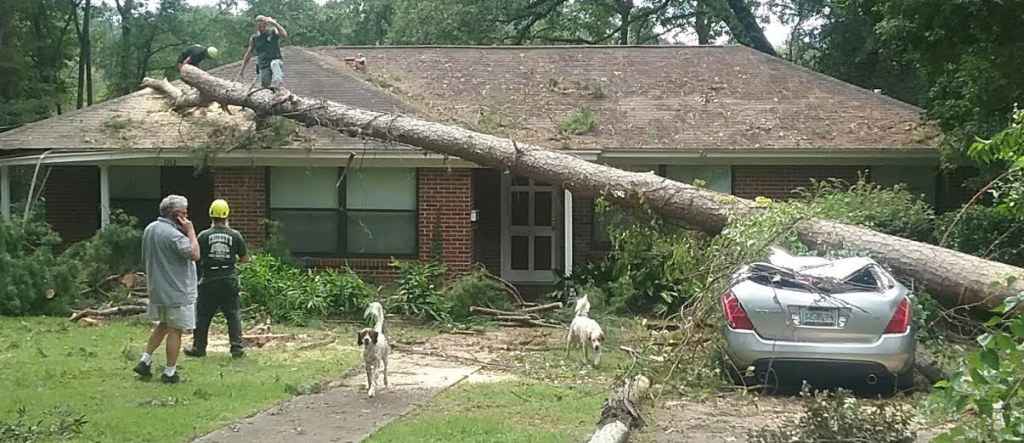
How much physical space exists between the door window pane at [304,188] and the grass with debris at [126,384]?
13.6ft

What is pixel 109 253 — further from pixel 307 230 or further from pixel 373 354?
pixel 373 354

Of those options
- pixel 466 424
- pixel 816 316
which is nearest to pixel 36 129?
pixel 466 424

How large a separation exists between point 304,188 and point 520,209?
11.9 ft

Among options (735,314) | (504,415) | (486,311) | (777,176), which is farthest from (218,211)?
(777,176)

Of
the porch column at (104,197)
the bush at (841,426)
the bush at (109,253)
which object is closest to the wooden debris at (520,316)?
the bush at (109,253)

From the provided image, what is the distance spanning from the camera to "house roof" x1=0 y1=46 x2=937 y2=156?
16.5 metres

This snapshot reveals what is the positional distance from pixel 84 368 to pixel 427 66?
1149cm

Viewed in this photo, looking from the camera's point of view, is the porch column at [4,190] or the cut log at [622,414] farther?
the porch column at [4,190]

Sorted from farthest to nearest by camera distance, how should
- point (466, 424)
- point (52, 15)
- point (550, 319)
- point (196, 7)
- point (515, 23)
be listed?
point (196, 7) → point (52, 15) → point (515, 23) → point (550, 319) → point (466, 424)

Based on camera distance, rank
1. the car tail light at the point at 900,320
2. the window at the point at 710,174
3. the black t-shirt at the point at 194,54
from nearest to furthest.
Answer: the car tail light at the point at 900,320 < the black t-shirt at the point at 194,54 < the window at the point at 710,174

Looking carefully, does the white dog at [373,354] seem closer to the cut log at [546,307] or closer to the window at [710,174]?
the cut log at [546,307]

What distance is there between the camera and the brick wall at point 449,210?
52.9 ft

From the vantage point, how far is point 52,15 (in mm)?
35531

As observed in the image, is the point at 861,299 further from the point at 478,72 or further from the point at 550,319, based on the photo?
the point at 478,72
